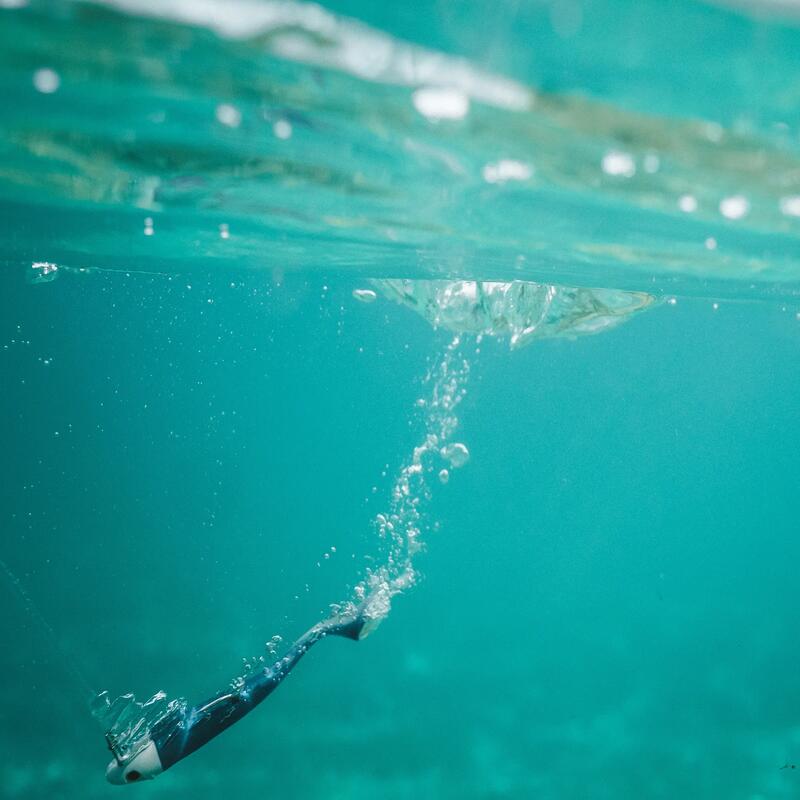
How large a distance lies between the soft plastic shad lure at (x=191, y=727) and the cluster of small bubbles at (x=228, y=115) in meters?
8.17

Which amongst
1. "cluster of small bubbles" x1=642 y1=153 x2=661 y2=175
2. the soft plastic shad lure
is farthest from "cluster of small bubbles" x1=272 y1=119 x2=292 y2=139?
the soft plastic shad lure

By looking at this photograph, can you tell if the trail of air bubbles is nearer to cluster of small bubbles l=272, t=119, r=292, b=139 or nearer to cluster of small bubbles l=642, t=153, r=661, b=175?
cluster of small bubbles l=272, t=119, r=292, b=139

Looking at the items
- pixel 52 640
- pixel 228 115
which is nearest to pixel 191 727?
pixel 228 115

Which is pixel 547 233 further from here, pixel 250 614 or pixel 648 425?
pixel 648 425

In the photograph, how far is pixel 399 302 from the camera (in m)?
23.2

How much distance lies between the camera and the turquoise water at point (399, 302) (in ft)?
→ 19.1

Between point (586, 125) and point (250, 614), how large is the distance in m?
22.2

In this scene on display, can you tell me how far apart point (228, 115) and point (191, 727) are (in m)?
8.31

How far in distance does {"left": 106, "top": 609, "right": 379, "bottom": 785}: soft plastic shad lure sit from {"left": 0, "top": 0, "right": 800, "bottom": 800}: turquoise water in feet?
23.5

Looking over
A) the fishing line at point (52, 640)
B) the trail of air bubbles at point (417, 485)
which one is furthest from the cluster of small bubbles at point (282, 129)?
the fishing line at point (52, 640)

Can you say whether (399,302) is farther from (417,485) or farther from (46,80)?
(417,485)

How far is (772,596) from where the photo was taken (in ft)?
101

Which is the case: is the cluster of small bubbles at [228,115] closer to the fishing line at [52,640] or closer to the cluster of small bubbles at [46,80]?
the cluster of small bubbles at [46,80]

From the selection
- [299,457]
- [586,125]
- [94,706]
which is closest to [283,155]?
[586,125]
